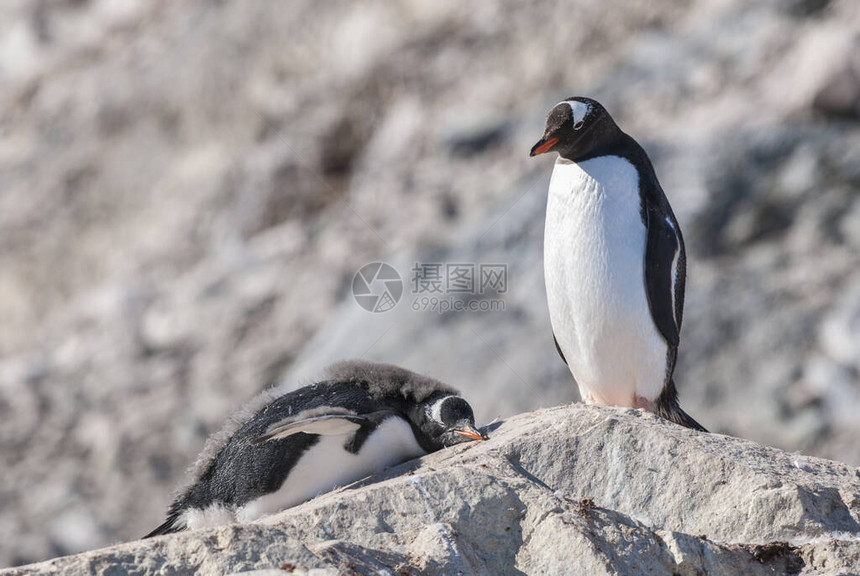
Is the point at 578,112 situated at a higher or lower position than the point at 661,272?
higher

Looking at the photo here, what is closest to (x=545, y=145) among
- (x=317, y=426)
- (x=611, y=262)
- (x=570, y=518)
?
(x=611, y=262)

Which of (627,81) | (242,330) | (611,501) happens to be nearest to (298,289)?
(242,330)

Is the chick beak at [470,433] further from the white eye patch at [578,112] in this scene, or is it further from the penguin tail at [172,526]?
the white eye patch at [578,112]

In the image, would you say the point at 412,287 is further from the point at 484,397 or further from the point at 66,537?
the point at 66,537

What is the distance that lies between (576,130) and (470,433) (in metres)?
1.51

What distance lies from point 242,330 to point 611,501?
27.6 ft

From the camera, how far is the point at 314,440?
4.44 metres

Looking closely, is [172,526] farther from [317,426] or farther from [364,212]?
[364,212]

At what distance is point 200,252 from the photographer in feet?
45.1

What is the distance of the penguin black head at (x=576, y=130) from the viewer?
16.9 ft
